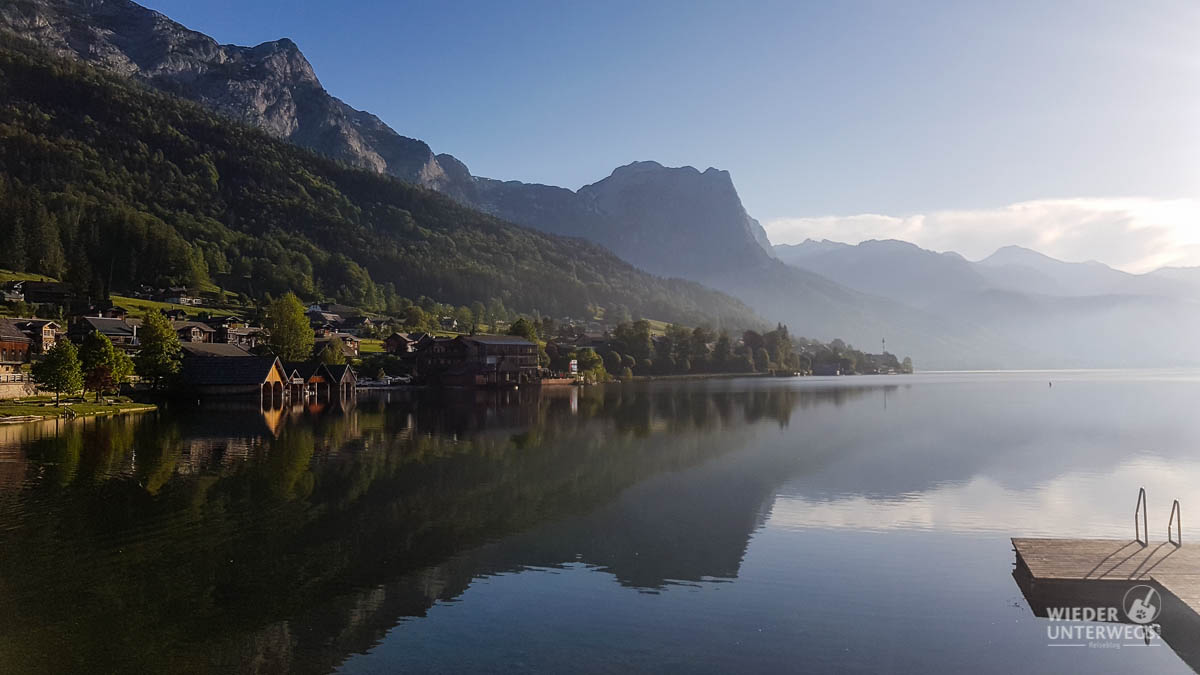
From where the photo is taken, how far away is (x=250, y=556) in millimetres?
18422

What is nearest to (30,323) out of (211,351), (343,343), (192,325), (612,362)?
(211,351)

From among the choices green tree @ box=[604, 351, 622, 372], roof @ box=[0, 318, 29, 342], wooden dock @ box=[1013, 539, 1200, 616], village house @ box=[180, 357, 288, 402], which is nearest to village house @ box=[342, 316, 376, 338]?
green tree @ box=[604, 351, 622, 372]

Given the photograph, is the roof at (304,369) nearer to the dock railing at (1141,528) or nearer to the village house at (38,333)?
the village house at (38,333)

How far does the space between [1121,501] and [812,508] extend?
39.0 feet

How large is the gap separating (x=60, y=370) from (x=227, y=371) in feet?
67.9

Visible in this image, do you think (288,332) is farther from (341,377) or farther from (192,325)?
(192,325)

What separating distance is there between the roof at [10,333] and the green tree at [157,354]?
1184cm

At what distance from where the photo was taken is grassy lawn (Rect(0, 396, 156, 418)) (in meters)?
52.8

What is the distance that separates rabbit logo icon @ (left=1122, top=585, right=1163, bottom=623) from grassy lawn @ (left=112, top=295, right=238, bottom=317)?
4969 inches

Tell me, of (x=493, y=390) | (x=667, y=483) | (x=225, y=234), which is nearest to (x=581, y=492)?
(x=667, y=483)

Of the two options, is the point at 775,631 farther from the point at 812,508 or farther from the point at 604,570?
the point at 812,508

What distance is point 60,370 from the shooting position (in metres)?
57.7

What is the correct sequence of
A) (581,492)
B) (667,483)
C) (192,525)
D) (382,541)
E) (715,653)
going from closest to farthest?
(715,653)
(382,541)
(192,525)
(581,492)
(667,483)

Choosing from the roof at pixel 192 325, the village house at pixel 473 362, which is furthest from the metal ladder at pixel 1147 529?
the roof at pixel 192 325
